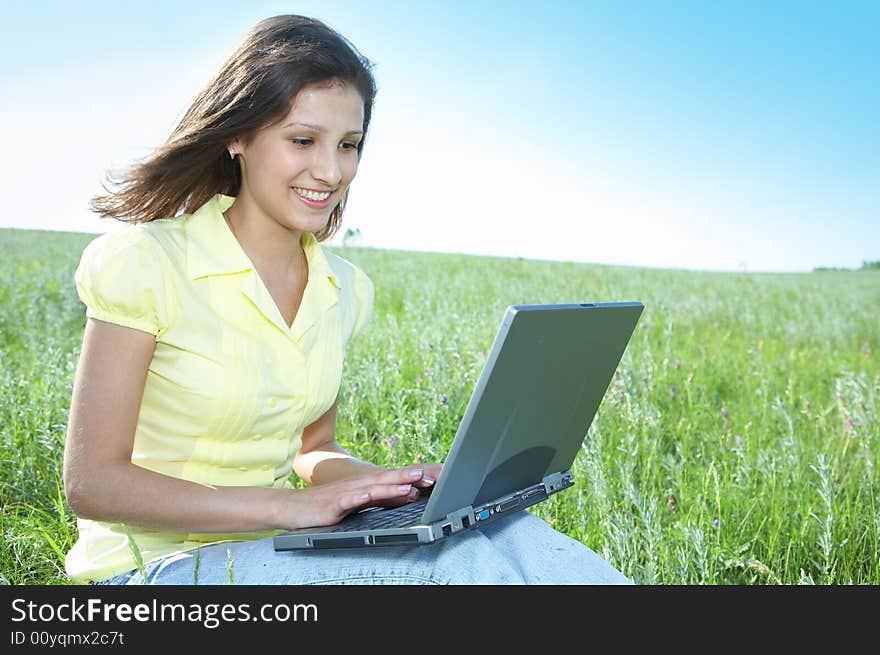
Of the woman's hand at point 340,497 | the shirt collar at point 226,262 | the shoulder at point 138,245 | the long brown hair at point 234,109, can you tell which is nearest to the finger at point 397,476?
the woman's hand at point 340,497

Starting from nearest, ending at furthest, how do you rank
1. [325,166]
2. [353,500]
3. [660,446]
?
[353,500] → [325,166] → [660,446]

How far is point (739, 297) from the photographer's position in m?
10.7

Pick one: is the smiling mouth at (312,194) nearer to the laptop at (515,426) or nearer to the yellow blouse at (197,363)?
the yellow blouse at (197,363)

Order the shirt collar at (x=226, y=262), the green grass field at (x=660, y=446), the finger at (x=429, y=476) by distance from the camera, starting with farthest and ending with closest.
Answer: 1. the green grass field at (x=660, y=446)
2. the shirt collar at (x=226, y=262)
3. the finger at (x=429, y=476)

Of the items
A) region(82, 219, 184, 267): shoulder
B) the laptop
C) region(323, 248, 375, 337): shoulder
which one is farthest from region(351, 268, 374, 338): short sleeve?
the laptop

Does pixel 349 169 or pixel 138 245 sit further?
pixel 349 169

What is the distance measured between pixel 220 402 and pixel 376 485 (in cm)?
43

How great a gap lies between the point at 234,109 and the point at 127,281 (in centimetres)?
52

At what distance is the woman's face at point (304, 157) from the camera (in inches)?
79.4

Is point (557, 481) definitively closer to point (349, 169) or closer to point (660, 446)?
point (349, 169)

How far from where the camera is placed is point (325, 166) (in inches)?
79.4

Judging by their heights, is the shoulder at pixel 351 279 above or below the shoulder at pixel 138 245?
above

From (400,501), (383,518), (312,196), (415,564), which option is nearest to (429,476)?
(400,501)

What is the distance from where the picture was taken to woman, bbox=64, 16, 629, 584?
168 cm
